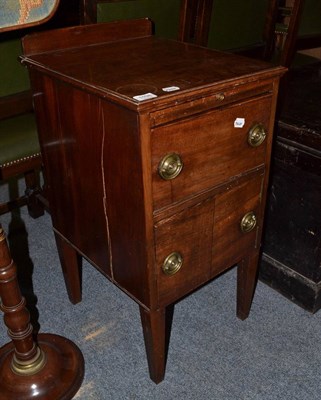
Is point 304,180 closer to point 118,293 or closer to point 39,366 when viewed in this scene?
point 118,293

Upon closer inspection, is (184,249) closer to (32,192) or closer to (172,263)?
(172,263)

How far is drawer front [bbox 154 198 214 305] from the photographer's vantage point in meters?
1.34

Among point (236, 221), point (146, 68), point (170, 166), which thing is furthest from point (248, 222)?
point (146, 68)

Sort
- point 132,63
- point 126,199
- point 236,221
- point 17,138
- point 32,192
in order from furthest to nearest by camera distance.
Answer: point 32,192 < point 17,138 < point 236,221 < point 132,63 < point 126,199

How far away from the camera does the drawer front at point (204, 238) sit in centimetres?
136

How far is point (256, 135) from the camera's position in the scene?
1.42 metres

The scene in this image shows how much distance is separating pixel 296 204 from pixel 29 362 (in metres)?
1.15

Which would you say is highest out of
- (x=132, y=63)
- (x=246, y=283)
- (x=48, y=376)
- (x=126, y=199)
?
(x=132, y=63)

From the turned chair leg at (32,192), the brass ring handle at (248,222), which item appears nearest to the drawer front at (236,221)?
the brass ring handle at (248,222)

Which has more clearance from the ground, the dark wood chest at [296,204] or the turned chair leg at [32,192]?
the dark wood chest at [296,204]

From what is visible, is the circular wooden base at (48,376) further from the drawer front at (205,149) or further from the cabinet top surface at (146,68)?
the cabinet top surface at (146,68)

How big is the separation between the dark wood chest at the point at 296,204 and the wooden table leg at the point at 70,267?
0.83 m

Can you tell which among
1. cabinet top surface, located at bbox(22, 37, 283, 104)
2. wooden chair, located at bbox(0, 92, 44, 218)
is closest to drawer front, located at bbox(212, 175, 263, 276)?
cabinet top surface, located at bbox(22, 37, 283, 104)

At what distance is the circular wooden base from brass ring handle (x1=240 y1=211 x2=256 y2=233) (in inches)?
30.5
